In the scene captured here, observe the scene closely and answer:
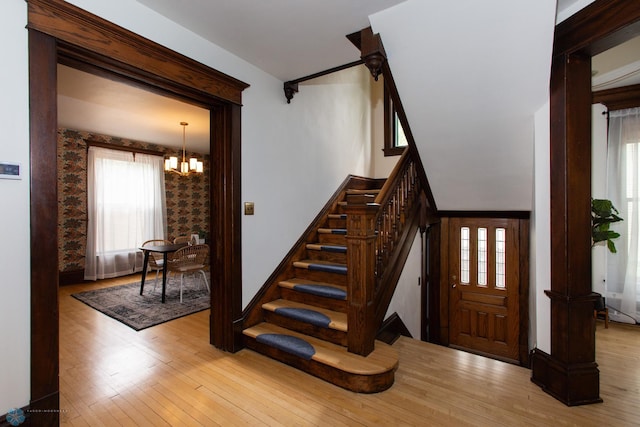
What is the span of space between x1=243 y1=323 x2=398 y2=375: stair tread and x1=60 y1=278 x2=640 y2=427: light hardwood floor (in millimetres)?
160

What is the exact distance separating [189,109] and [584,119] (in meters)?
4.19

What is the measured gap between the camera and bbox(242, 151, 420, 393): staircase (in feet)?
7.10

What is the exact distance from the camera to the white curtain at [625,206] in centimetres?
350

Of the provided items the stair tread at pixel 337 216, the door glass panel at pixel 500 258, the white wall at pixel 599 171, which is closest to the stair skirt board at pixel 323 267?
the stair tread at pixel 337 216

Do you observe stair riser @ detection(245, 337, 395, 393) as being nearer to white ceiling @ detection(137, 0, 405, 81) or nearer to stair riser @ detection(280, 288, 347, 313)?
stair riser @ detection(280, 288, 347, 313)

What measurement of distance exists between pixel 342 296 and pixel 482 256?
1999mm

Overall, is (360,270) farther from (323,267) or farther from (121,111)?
(121,111)

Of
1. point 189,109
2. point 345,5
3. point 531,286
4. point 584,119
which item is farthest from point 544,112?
point 189,109

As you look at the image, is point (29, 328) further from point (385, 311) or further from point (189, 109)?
point (189, 109)

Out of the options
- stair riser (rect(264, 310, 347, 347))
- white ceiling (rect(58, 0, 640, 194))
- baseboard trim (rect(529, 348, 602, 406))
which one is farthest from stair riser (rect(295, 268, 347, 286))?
white ceiling (rect(58, 0, 640, 194))

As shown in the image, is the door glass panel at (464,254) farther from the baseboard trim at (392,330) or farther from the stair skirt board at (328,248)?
the stair skirt board at (328,248)

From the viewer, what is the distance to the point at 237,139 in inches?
102

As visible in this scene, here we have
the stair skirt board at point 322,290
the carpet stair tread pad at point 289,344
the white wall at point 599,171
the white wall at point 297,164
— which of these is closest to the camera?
the carpet stair tread pad at point 289,344

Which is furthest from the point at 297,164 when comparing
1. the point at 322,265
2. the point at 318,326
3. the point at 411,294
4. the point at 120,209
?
the point at 120,209
